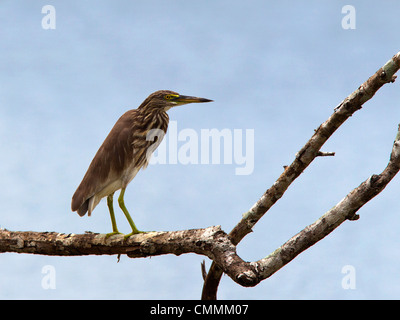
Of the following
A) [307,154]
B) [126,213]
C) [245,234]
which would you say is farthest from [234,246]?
[126,213]

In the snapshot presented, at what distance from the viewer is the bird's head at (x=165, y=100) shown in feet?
22.6

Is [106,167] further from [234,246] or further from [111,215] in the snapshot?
[234,246]

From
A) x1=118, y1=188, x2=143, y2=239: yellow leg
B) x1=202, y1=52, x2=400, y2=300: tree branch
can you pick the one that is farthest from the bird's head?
x1=202, y1=52, x2=400, y2=300: tree branch

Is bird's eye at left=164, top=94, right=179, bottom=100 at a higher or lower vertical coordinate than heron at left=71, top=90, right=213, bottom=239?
higher

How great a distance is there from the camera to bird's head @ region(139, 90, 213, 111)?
690 cm

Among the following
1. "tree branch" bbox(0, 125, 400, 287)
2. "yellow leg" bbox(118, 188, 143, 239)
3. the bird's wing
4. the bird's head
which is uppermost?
the bird's head

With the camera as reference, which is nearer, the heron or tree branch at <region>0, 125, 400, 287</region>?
tree branch at <region>0, 125, 400, 287</region>

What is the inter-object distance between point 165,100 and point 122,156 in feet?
3.22

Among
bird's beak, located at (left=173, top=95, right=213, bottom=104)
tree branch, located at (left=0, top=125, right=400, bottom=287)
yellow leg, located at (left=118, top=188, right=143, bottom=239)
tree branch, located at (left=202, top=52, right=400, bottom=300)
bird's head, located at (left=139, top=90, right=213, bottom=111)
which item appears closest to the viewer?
tree branch, located at (left=0, top=125, right=400, bottom=287)

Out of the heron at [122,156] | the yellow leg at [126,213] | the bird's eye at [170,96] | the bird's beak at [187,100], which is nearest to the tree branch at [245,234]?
the yellow leg at [126,213]

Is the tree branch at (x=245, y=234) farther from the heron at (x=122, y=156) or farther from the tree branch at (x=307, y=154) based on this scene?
the heron at (x=122, y=156)

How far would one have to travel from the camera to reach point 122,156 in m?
6.55

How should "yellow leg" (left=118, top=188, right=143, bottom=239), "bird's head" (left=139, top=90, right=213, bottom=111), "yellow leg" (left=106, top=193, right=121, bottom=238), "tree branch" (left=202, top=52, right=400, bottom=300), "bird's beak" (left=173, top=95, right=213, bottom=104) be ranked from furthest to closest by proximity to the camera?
"bird's beak" (left=173, top=95, right=213, bottom=104) → "bird's head" (left=139, top=90, right=213, bottom=111) → "yellow leg" (left=106, top=193, right=121, bottom=238) → "yellow leg" (left=118, top=188, right=143, bottom=239) → "tree branch" (left=202, top=52, right=400, bottom=300)

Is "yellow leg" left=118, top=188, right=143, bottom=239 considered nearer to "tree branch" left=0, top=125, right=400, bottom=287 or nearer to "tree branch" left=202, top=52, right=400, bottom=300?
"tree branch" left=0, top=125, right=400, bottom=287
